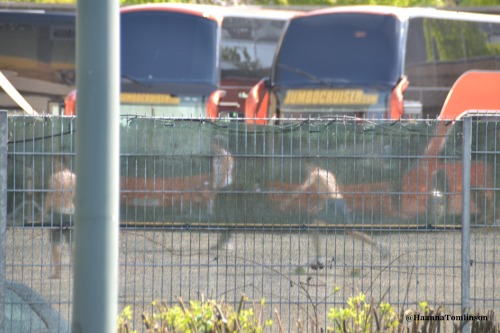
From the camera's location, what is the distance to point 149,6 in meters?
20.8

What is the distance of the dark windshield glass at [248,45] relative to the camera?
21.7 m

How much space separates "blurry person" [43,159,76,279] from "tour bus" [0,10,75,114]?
13842mm

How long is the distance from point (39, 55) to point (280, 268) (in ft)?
49.5

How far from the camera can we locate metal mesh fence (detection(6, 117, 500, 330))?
24.2ft

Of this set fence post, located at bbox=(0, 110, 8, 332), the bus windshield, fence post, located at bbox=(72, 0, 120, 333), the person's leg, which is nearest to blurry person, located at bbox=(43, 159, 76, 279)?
the person's leg

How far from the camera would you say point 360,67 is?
64.5ft

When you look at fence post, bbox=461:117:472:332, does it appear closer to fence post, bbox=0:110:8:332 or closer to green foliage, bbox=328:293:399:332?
green foliage, bbox=328:293:399:332

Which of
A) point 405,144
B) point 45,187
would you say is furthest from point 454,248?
point 45,187

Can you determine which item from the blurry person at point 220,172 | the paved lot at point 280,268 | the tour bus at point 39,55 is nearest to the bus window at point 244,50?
the tour bus at point 39,55

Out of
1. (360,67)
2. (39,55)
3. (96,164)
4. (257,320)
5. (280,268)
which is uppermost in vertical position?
(39,55)

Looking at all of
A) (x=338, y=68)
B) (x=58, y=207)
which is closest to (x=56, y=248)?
(x=58, y=207)

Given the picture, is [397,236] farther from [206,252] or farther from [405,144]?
[206,252]

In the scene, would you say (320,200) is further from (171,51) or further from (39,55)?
(39,55)

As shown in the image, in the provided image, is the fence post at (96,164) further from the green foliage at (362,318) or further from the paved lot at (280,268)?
the paved lot at (280,268)
